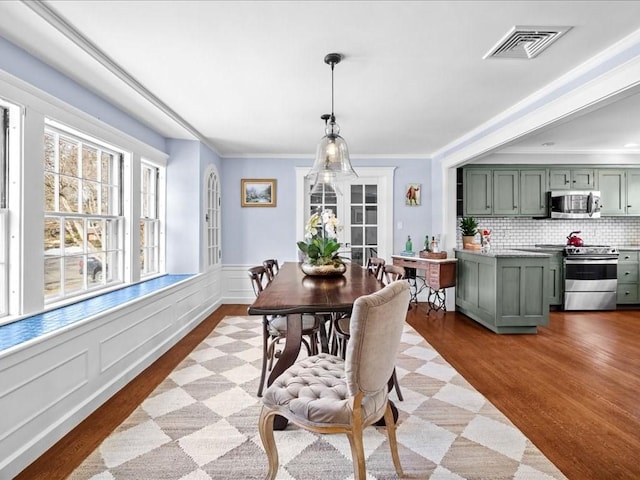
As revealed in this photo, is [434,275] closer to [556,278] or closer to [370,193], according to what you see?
[370,193]

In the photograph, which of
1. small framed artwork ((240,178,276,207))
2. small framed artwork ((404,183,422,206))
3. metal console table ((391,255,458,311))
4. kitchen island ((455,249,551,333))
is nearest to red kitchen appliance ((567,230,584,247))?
kitchen island ((455,249,551,333))

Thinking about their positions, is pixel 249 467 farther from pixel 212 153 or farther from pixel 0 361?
pixel 212 153

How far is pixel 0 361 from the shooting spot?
1701 mm

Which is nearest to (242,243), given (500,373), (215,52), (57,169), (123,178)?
(123,178)

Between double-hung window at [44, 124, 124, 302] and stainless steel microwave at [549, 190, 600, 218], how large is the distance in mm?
6011

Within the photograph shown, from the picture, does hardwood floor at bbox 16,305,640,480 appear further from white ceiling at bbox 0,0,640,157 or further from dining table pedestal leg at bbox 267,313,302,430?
white ceiling at bbox 0,0,640,157

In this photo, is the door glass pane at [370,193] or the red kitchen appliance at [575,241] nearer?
the red kitchen appliance at [575,241]

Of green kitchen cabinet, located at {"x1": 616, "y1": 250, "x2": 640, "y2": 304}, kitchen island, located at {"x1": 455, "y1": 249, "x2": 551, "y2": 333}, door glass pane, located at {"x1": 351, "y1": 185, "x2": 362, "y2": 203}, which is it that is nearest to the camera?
kitchen island, located at {"x1": 455, "y1": 249, "x2": 551, "y2": 333}

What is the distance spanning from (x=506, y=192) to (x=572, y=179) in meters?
1.07

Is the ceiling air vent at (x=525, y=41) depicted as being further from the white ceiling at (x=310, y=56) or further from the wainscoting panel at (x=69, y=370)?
the wainscoting panel at (x=69, y=370)

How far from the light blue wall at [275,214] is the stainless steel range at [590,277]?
2.08m

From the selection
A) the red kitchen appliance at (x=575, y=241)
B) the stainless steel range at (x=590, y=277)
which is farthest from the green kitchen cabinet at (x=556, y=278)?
the red kitchen appliance at (x=575, y=241)

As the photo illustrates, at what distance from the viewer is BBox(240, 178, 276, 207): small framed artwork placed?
5.88 metres

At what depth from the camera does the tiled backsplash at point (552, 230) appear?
601cm
